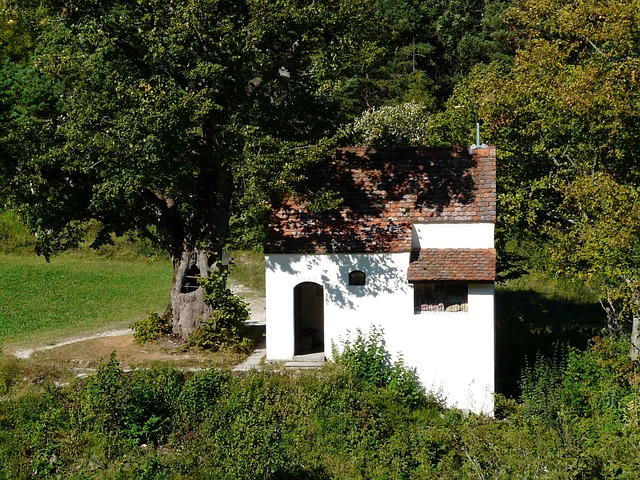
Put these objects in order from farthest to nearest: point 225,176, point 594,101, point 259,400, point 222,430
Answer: point 225,176, point 594,101, point 259,400, point 222,430

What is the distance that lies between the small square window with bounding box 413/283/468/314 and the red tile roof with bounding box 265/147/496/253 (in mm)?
1101

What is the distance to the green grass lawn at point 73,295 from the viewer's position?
92.2ft

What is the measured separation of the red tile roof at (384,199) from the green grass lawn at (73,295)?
9841 millimetres

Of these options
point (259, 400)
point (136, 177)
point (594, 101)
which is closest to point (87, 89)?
point (136, 177)

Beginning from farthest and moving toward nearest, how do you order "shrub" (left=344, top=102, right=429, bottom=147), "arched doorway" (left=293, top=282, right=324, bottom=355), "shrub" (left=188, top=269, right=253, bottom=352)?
"shrub" (left=344, top=102, right=429, bottom=147)
"arched doorway" (left=293, top=282, right=324, bottom=355)
"shrub" (left=188, top=269, right=253, bottom=352)

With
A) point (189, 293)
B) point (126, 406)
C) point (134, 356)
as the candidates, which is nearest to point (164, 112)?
point (189, 293)

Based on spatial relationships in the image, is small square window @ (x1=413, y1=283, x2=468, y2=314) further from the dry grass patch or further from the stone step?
the dry grass patch

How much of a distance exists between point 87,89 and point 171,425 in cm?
850

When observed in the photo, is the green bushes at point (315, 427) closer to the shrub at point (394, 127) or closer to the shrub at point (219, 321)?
the shrub at point (219, 321)

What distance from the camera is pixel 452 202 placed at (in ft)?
67.4

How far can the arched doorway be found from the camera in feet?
70.6

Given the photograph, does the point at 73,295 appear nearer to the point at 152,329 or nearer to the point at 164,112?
the point at 152,329

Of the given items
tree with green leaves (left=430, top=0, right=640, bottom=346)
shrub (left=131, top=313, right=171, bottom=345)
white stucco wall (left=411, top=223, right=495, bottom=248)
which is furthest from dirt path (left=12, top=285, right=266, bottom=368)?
tree with green leaves (left=430, top=0, right=640, bottom=346)

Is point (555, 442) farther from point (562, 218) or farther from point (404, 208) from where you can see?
point (562, 218)
